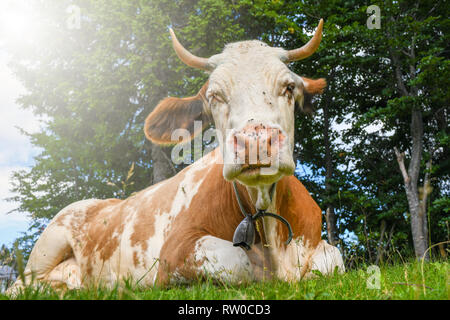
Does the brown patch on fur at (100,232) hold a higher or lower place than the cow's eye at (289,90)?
lower

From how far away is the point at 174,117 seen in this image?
3867 millimetres

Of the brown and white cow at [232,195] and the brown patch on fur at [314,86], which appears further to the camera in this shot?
the brown patch on fur at [314,86]

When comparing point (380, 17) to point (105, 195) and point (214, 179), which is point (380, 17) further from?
point (105, 195)

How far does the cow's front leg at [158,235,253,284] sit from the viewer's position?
278 cm

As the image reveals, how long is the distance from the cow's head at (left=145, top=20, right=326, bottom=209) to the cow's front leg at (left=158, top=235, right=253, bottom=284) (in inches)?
18.9

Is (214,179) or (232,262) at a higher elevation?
(214,179)

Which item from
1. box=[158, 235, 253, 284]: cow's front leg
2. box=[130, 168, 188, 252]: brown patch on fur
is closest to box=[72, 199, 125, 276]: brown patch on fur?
box=[130, 168, 188, 252]: brown patch on fur

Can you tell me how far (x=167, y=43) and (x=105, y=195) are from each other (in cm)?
741

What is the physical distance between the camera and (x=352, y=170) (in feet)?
44.4

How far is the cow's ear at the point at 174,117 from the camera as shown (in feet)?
12.4

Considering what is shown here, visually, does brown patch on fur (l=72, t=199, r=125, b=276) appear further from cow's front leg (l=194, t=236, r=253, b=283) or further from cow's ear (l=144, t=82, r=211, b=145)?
cow's front leg (l=194, t=236, r=253, b=283)

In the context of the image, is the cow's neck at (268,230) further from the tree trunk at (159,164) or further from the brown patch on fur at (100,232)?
the tree trunk at (159,164)

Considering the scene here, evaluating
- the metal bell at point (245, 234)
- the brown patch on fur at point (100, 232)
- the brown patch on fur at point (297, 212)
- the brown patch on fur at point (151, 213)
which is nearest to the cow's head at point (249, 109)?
the metal bell at point (245, 234)
